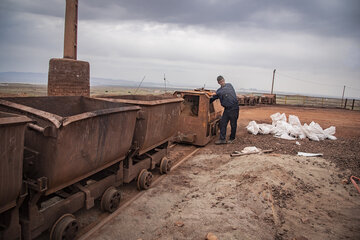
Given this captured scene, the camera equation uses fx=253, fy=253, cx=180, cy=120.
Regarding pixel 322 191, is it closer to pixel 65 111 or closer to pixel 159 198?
pixel 159 198

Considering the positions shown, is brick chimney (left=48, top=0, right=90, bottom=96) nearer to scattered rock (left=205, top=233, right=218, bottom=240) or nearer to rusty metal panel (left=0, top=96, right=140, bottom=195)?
rusty metal panel (left=0, top=96, right=140, bottom=195)

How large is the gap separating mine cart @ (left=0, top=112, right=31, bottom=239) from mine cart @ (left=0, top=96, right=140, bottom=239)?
5.9 inches

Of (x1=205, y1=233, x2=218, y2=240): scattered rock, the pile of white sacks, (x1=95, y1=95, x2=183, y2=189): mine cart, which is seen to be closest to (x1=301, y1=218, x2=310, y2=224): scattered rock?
(x1=205, y1=233, x2=218, y2=240): scattered rock

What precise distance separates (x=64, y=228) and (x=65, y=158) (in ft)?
2.54

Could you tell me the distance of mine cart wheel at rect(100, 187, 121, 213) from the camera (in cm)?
361

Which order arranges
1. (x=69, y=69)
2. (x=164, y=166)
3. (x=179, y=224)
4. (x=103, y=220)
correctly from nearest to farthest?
(x=179, y=224) < (x=103, y=220) < (x=164, y=166) < (x=69, y=69)

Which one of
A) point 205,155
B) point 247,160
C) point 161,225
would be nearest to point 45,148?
point 161,225

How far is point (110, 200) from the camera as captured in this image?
362cm

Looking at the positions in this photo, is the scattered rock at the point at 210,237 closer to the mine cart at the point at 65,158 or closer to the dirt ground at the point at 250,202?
the dirt ground at the point at 250,202

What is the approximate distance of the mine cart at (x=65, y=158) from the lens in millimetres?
2537

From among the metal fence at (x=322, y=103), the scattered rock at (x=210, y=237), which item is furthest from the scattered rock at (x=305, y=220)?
the metal fence at (x=322, y=103)

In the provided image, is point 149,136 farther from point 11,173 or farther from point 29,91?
point 29,91

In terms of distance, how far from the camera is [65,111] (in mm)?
4387

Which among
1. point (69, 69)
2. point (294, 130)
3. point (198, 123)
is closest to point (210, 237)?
point (198, 123)
